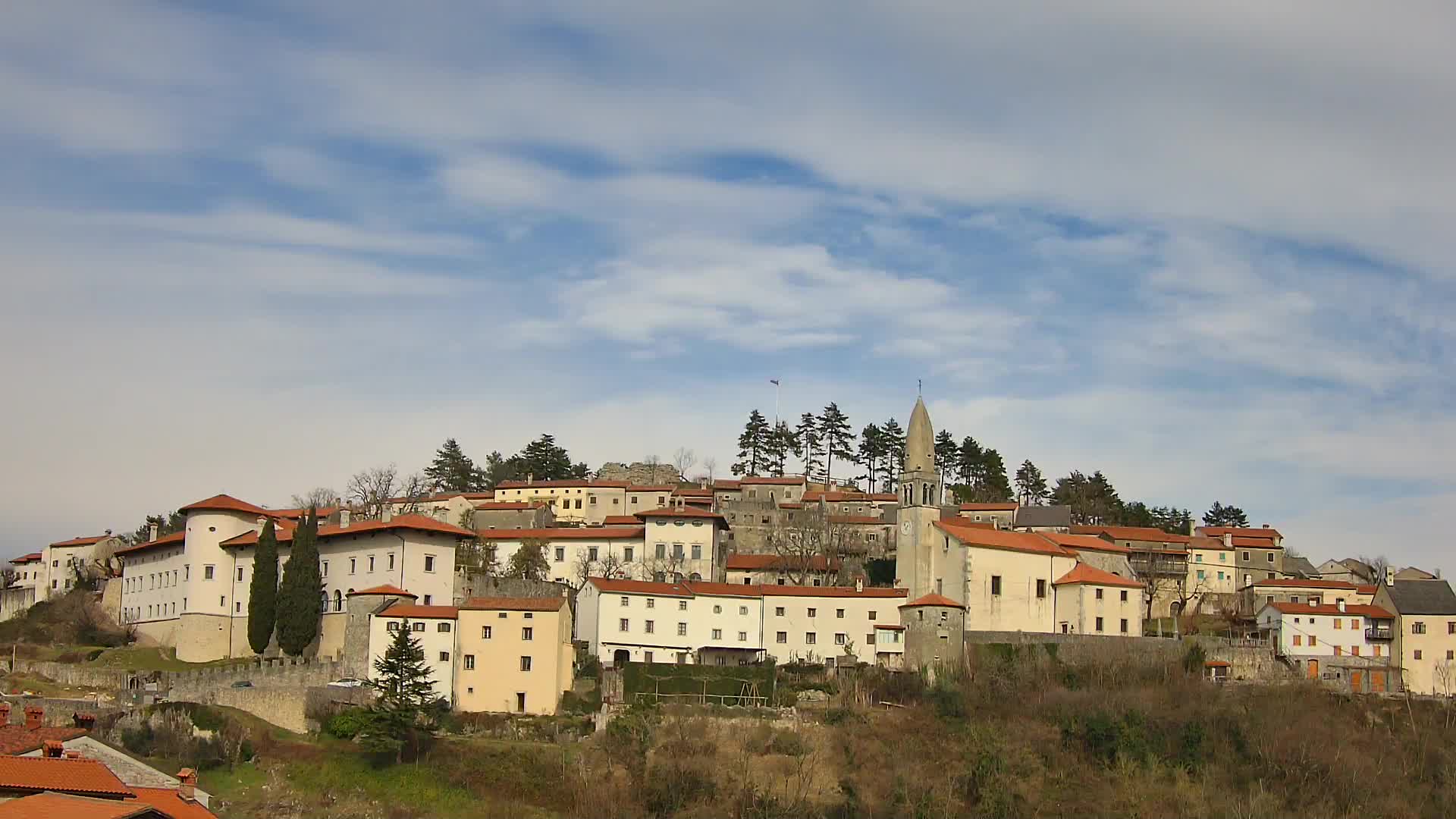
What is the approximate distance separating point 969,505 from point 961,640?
1289 inches

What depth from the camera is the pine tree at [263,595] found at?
69250 mm

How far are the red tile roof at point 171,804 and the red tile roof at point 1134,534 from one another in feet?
201

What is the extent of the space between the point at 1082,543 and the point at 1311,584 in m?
13.4

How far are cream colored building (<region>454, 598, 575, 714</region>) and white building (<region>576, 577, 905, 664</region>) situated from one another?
4.91 m

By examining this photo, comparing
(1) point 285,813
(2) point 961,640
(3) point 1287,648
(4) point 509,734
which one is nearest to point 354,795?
(1) point 285,813

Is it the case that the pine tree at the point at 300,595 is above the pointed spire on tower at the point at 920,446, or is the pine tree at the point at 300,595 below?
below

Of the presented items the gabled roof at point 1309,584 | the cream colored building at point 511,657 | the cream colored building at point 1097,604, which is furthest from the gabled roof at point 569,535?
the gabled roof at point 1309,584

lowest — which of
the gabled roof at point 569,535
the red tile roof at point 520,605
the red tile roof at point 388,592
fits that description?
the red tile roof at point 520,605

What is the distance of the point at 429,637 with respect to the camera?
64.0 metres

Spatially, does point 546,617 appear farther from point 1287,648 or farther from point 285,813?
point 1287,648

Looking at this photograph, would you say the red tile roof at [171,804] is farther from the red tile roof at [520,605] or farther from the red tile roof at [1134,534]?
the red tile roof at [1134,534]

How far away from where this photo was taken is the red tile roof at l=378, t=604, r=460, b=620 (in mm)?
64375

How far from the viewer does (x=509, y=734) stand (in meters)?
60.5

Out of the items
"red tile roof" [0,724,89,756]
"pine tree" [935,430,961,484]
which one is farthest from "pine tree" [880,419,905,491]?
"red tile roof" [0,724,89,756]
